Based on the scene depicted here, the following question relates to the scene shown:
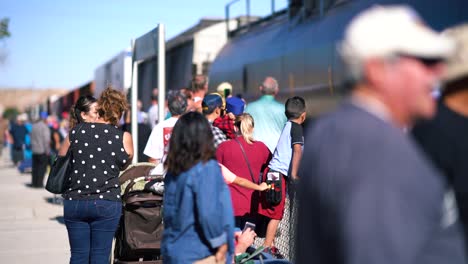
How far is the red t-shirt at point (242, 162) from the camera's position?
23.4 ft

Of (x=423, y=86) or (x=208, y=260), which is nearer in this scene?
(x=423, y=86)

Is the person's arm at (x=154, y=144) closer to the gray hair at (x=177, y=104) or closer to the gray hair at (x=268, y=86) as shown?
the gray hair at (x=177, y=104)

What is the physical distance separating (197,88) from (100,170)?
3186 mm

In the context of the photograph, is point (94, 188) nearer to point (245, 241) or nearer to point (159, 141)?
point (245, 241)

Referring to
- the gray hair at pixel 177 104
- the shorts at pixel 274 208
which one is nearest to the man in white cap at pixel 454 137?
the shorts at pixel 274 208

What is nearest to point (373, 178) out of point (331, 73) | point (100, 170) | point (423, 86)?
point (423, 86)

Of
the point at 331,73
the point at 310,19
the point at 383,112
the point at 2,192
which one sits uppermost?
the point at 310,19

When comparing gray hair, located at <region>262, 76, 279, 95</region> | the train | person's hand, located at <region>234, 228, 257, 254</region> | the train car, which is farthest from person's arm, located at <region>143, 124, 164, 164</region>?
person's hand, located at <region>234, 228, 257, 254</region>

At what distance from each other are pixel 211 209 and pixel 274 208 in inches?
130

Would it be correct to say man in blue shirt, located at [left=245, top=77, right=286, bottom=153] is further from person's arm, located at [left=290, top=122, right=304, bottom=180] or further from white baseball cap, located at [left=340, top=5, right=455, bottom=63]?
white baseball cap, located at [left=340, top=5, right=455, bottom=63]

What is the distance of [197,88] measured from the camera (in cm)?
927

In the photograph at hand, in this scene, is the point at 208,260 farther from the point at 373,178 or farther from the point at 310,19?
the point at 310,19

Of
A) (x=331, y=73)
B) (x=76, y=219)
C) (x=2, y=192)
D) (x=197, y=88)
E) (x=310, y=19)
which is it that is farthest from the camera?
(x=2, y=192)

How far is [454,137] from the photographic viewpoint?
2.91 metres
